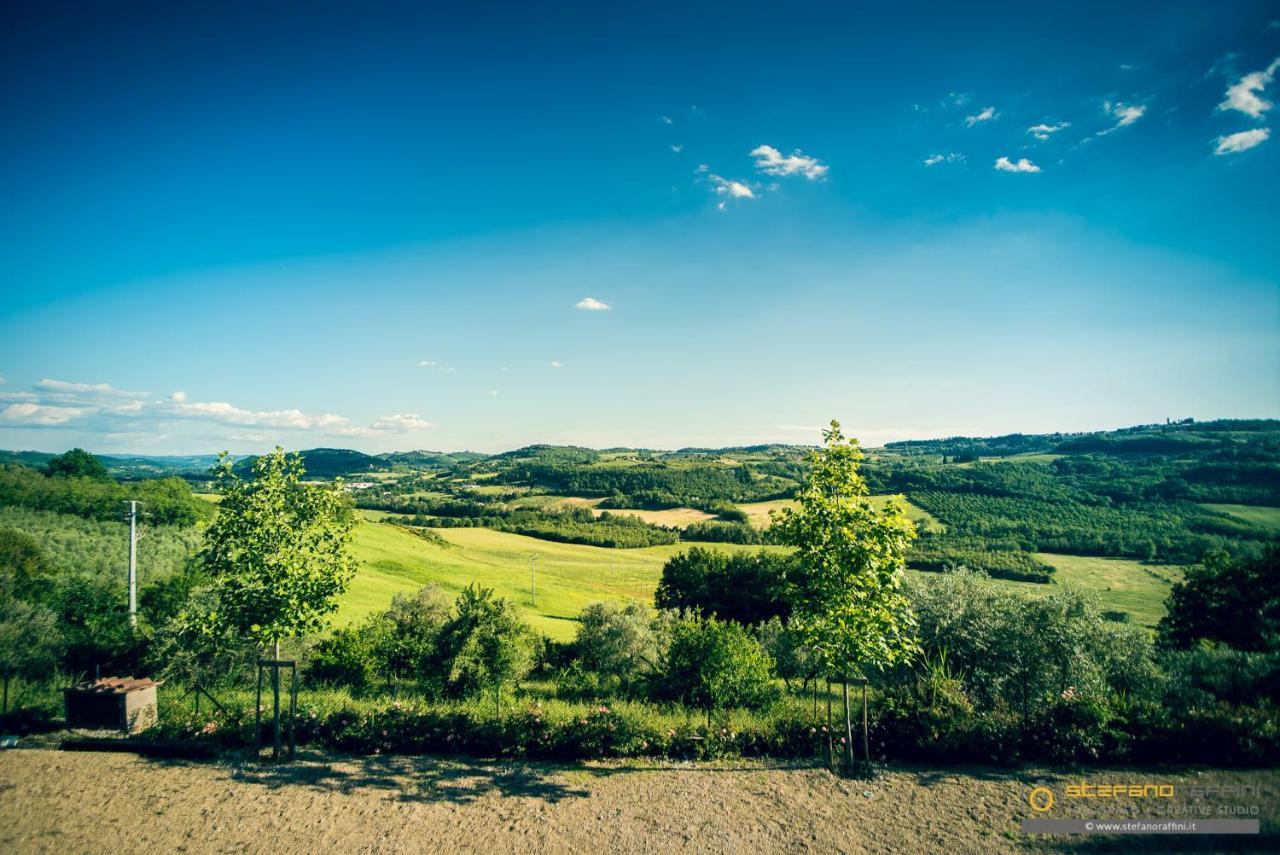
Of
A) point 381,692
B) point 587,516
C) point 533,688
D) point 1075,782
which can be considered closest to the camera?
point 1075,782

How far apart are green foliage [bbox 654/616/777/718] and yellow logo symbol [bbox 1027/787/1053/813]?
620 centimetres

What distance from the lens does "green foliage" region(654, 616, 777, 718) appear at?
15062 millimetres

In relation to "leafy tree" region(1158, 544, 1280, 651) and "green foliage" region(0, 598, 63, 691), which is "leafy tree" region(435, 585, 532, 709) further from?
"leafy tree" region(1158, 544, 1280, 651)

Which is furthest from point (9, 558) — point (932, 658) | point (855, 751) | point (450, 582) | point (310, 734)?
point (932, 658)

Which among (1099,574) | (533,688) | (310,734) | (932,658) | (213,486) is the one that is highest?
(213,486)

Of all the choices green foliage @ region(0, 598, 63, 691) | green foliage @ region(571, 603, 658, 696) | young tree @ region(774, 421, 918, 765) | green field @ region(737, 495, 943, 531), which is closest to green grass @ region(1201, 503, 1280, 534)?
green field @ region(737, 495, 943, 531)

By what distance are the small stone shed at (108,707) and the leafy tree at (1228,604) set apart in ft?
123

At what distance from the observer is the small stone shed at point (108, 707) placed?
13.7m

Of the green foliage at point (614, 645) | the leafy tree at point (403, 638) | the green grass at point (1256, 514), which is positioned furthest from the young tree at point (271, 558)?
the green grass at point (1256, 514)

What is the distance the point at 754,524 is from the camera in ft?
335

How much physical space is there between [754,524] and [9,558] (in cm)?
9434

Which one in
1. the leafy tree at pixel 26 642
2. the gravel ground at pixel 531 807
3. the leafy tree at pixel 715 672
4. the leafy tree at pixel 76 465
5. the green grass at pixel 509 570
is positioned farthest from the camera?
the leafy tree at pixel 76 465

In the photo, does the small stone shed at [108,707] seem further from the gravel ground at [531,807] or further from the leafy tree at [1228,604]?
the leafy tree at [1228,604]

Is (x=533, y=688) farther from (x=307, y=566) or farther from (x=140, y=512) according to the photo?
(x=140, y=512)
